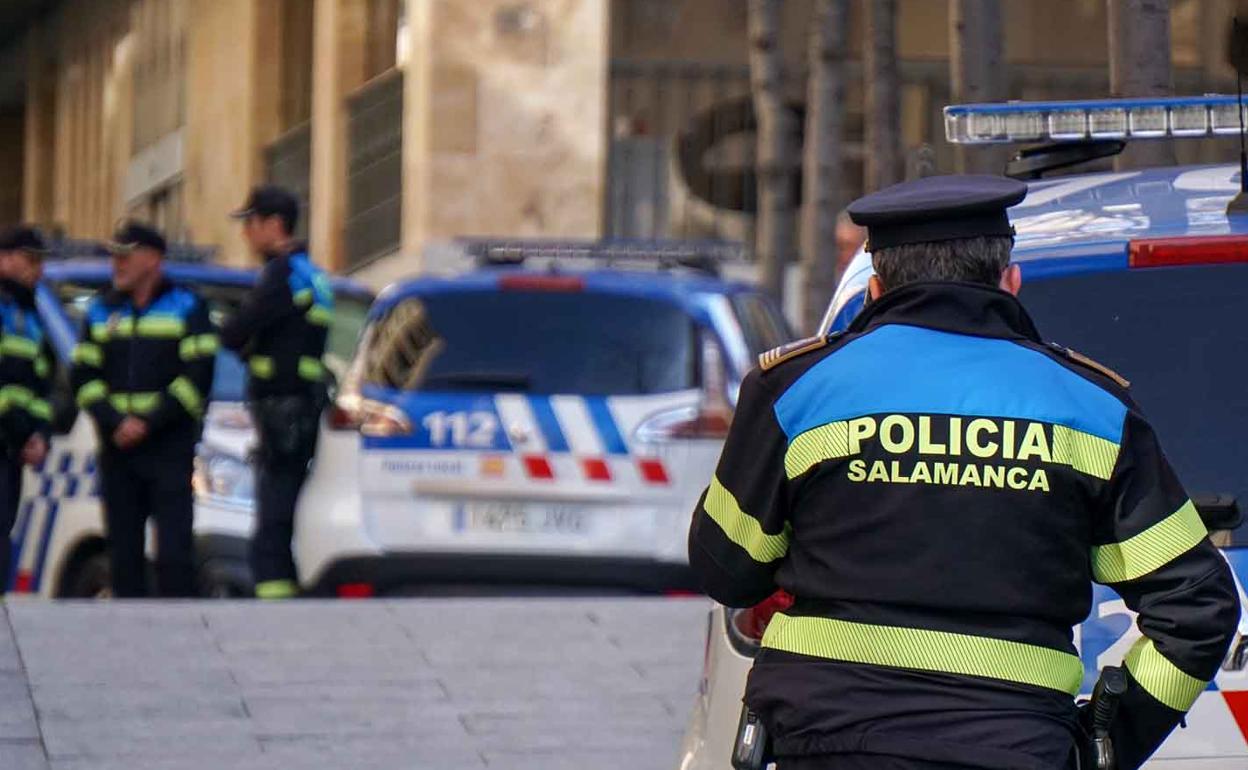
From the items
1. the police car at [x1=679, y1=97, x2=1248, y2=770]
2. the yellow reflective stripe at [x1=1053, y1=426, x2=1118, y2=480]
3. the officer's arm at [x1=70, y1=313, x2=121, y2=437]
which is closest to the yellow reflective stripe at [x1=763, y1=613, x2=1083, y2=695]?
the yellow reflective stripe at [x1=1053, y1=426, x2=1118, y2=480]

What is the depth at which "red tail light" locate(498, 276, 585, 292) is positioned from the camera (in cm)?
1012

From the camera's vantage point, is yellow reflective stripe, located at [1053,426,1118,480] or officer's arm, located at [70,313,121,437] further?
officer's arm, located at [70,313,121,437]

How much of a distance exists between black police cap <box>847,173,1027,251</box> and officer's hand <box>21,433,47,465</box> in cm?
748

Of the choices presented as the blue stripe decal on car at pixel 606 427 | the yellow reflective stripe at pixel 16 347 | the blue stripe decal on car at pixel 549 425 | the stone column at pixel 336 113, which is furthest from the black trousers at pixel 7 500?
the stone column at pixel 336 113

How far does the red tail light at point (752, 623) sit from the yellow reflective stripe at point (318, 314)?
5.92 m

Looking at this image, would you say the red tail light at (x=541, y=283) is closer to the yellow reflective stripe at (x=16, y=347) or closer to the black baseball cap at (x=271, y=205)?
the black baseball cap at (x=271, y=205)

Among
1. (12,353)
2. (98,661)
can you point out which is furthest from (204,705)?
(12,353)

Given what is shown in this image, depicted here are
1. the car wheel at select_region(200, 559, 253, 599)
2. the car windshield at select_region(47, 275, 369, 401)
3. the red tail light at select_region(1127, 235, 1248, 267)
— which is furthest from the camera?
the car windshield at select_region(47, 275, 369, 401)

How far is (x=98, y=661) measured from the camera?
7996 mm

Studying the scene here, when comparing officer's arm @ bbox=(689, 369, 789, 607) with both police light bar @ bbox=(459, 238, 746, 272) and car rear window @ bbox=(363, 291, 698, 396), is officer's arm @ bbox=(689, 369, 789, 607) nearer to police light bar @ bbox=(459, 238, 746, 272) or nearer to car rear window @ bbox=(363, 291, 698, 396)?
car rear window @ bbox=(363, 291, 698, 396)

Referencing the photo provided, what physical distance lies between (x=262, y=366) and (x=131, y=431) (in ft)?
2.04

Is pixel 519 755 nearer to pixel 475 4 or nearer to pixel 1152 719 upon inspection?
pixel 1152 719

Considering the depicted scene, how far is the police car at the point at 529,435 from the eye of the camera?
9.88m

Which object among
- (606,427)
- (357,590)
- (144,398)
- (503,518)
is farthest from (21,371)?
(606,427)
